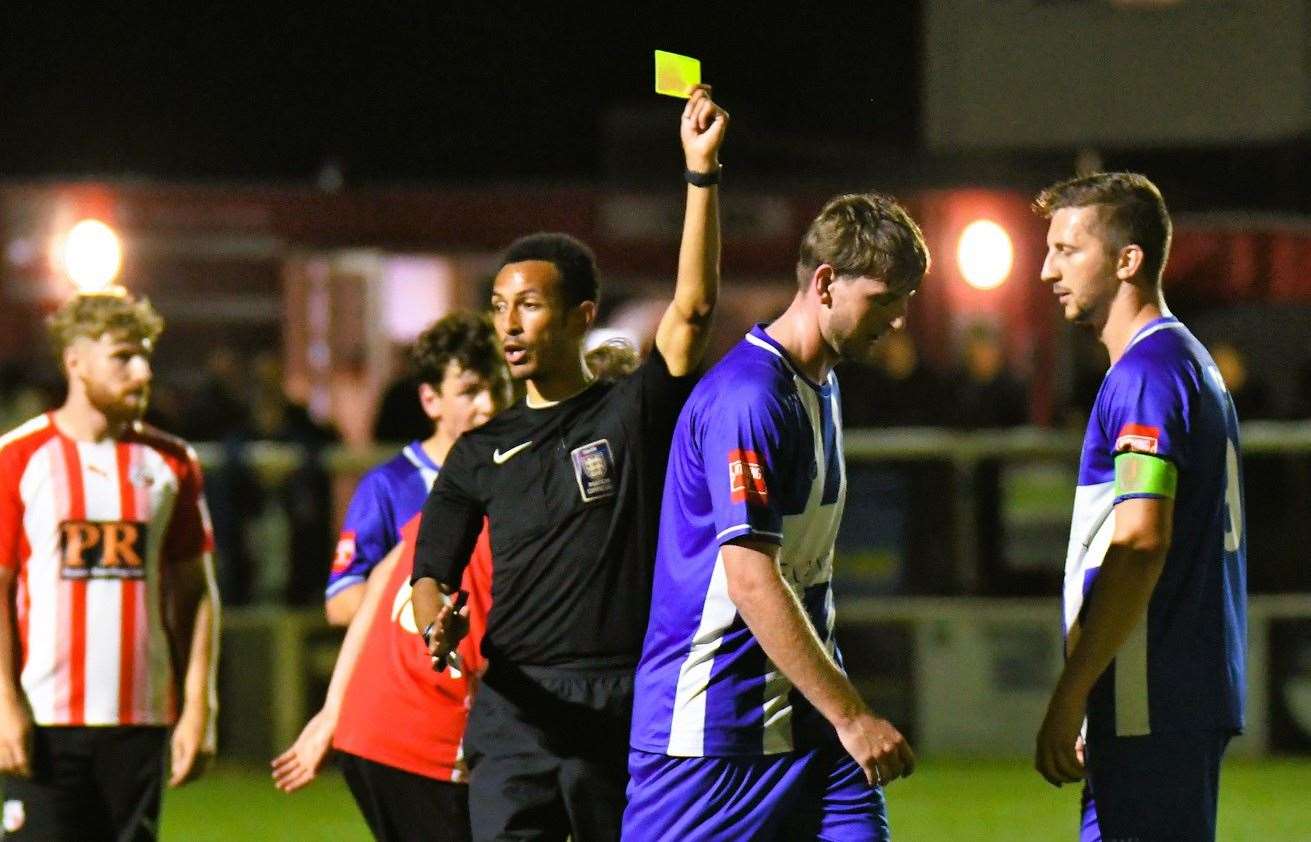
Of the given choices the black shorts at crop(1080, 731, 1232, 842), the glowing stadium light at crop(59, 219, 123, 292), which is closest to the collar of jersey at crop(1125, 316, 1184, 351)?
the black shorts at crop(1080, 731, 1232, 842)

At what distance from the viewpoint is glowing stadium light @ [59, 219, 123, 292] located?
15.9 meters

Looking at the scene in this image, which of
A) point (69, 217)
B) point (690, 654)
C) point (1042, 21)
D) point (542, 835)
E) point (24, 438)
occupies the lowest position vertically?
point (542, 835)

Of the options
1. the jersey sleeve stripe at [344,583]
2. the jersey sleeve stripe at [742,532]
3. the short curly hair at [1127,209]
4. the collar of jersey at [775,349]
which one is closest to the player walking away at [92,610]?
the jersey sleeve stripe at [344,583]

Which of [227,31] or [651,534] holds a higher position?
[227,31]

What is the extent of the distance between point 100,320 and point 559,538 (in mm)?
1656

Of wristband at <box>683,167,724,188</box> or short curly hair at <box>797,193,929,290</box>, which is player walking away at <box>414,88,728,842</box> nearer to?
wristband at <box>683,167,724,188</box>

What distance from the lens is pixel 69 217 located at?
15977mm

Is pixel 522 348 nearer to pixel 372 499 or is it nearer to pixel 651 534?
pixel 651 534

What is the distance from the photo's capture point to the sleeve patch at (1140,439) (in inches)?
147

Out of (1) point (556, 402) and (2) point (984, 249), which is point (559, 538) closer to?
(1) point (556, 402)

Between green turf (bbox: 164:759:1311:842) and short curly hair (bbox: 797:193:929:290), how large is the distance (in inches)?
Result: 177

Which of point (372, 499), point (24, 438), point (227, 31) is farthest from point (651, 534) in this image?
point (227, 31)

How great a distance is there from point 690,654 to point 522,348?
820 mm

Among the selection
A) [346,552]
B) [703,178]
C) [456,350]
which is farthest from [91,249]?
[703,178]
